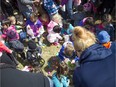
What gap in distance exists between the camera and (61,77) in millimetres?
5328

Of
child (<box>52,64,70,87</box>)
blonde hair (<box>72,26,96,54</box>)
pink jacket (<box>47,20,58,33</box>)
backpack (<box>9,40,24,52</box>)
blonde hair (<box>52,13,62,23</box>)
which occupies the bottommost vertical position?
child (<box>52,64,70,87</box>)

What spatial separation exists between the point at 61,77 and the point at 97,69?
2631 millimetres

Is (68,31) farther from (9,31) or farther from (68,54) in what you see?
(9,31)

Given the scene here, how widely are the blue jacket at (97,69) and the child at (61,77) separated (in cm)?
236

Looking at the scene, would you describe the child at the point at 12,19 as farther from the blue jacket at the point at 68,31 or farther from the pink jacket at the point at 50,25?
the blue jacket at the point at 68,31

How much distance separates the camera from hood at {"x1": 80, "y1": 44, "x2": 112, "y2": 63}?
9.20 ft

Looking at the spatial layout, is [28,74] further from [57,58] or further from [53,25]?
[53,25]

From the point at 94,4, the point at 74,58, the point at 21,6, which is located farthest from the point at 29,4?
the point at 74,58

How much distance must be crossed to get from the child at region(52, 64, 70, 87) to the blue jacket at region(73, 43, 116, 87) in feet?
7.75

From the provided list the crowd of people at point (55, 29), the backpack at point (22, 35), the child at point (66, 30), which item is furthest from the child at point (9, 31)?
the child at point (66, 30)

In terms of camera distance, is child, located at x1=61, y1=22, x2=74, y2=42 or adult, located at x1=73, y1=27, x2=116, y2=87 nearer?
adult, located at x1=73, y1=27, x2=116, y2=87

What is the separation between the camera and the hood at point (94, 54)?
9.20ft

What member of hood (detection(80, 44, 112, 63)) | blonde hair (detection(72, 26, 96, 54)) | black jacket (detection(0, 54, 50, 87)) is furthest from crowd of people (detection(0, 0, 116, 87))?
black jacket (detection(0, 54, 50, 87))

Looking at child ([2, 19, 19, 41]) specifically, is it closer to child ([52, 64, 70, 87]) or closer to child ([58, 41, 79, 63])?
child ([58, 41, 79, 63])
